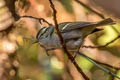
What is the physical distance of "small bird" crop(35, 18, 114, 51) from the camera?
2330mm

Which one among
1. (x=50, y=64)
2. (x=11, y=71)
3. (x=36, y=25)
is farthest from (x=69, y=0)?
(x=11, y=71)

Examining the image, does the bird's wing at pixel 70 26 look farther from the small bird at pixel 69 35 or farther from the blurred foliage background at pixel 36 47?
the blurred foliage background at pixel 36 47

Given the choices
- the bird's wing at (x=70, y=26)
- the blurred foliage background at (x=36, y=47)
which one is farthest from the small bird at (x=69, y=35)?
the blurred foliage background at (x=36, y=47)

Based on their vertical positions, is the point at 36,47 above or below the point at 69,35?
below

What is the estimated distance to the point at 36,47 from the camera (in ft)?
11.5

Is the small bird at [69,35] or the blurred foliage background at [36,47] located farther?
the blurred foliage background at [36,47]

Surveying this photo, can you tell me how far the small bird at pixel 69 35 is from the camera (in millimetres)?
2330

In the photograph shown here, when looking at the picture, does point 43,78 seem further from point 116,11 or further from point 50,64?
point 116,11

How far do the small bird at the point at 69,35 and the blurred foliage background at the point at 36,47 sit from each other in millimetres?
851

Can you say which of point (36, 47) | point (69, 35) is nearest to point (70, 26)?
point (69, 35)

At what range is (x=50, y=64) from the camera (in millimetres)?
3506

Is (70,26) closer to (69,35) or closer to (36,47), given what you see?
(69,35)

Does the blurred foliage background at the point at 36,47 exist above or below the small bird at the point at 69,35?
below

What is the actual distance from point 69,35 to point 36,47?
1140 mm
